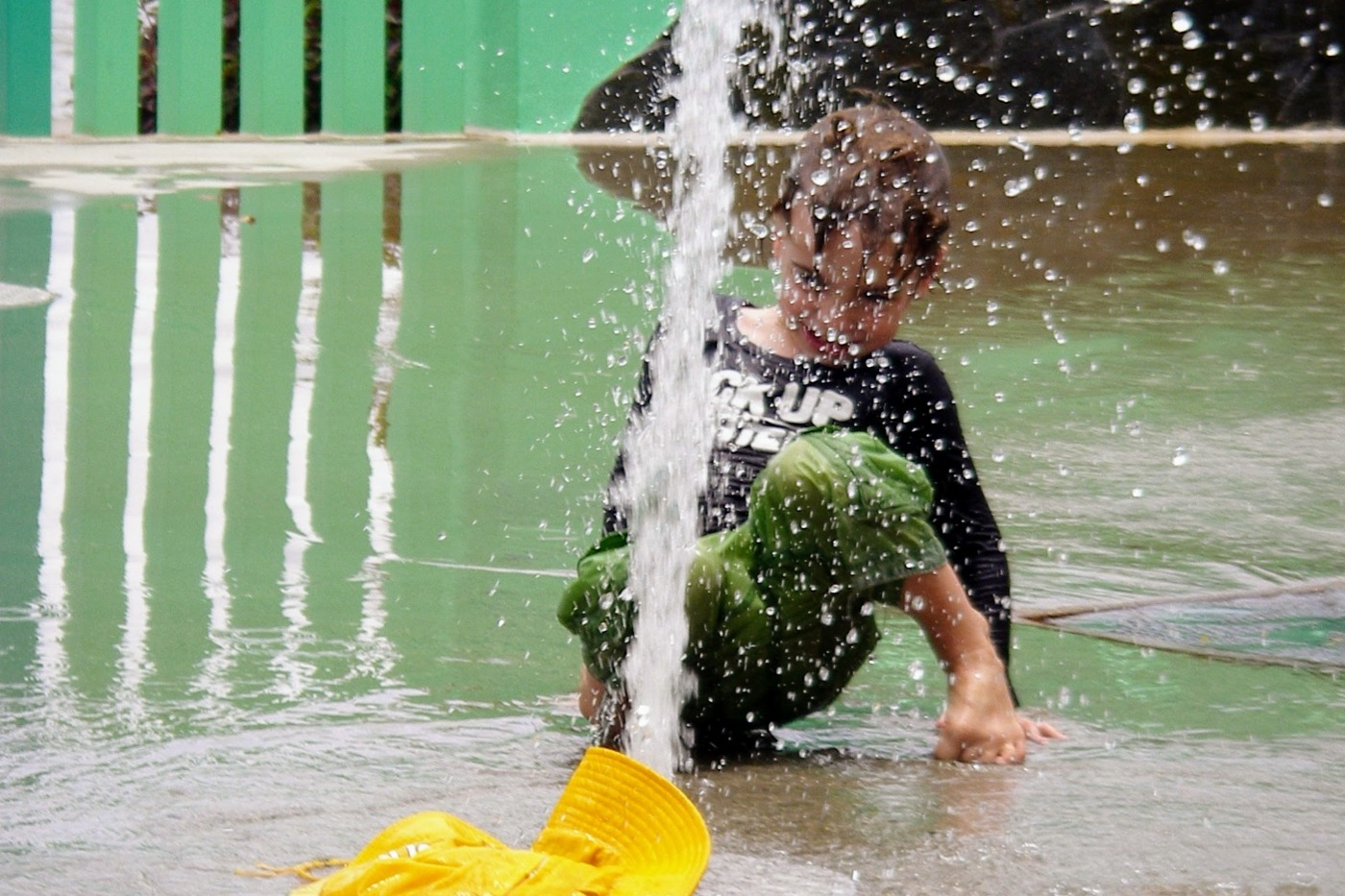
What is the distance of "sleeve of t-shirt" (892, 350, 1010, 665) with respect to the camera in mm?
2754

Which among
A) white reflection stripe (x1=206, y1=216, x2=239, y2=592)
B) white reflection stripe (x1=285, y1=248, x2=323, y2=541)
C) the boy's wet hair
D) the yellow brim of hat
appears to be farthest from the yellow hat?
white reflection stripe (x1=285, y1=248, x2=323, y2=541)

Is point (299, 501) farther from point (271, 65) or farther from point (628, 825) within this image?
point (271, 65)

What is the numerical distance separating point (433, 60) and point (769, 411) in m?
8.97

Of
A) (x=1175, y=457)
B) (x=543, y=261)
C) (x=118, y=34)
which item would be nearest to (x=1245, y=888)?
(x=1175, y=457)

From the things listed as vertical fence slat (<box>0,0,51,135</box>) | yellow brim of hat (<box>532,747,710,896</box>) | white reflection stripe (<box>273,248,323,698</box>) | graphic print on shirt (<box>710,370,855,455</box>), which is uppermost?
vertical fence slat (<box>0,0,51,135</box>)

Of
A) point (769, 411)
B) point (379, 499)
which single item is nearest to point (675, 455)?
point (769, 411)

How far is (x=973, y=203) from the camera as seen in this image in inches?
339

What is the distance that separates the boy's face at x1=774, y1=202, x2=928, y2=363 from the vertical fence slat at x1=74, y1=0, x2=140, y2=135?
29.5ft

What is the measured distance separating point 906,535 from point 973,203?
6412mm

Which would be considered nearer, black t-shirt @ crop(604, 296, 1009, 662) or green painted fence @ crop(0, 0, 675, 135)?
black t-shirt @ crop(604, 296, 1009, 662)

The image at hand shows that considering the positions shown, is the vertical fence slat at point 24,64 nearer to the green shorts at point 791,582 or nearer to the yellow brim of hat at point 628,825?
the green shorts at point 791,582

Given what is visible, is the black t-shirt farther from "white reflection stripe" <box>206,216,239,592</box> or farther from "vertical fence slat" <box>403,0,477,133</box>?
"vertical fence slat" <box>403,0,477,133</box>

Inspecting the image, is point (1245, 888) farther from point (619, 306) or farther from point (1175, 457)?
point (619, 306)

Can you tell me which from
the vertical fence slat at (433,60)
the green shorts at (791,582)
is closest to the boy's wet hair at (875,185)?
the green shorts at (791,582)
